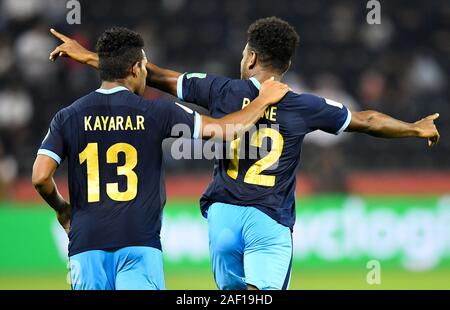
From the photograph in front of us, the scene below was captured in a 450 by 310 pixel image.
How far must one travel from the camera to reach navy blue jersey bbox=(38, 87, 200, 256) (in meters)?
5.66

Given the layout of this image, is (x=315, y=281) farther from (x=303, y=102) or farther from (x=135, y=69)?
(x=135, y=69)

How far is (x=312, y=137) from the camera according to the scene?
1334cm

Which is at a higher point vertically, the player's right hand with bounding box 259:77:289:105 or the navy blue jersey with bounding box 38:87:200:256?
the player's right hand with bounding box 259:77:289:105

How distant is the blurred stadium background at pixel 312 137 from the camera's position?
11898mm

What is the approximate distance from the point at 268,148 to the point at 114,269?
1298mm

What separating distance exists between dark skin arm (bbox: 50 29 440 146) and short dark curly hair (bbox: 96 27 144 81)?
667 mm

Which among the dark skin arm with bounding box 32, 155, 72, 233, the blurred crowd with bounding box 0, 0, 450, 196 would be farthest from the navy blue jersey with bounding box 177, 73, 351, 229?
the blurred crowd with bounding box 0, 0, 450, 196

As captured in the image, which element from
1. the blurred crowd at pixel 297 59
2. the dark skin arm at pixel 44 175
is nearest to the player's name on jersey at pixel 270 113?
the dark skin arm at pixel 44 175

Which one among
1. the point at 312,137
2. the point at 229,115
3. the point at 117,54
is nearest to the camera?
the point at 117,54

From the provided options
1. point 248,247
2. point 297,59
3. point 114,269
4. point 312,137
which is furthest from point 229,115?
point 297,59

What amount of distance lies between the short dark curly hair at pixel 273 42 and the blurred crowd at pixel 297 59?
6691mm

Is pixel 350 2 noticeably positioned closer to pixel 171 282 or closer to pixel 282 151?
pixel 171 282

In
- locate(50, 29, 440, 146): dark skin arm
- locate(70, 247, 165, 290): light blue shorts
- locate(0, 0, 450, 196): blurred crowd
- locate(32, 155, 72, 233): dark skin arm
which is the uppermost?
locate(0, 0, 450, 196): blurred crowd

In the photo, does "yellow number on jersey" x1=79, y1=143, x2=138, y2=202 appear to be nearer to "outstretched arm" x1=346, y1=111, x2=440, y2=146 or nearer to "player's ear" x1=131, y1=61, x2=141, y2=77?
"player's ear" x1=131, y1=61, x2=141, y2=77
